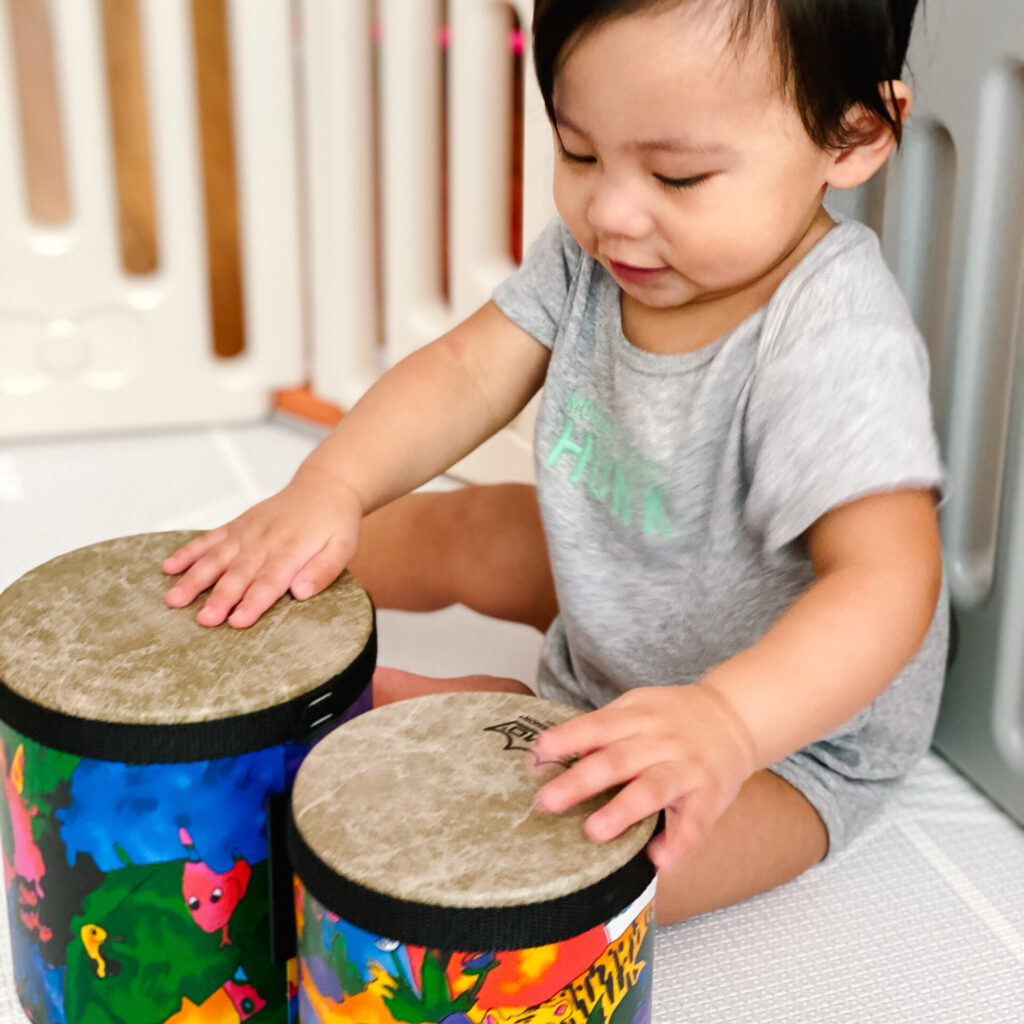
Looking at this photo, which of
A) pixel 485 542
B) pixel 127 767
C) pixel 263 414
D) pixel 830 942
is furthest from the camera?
pixel 263 414

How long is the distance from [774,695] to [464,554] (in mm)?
414

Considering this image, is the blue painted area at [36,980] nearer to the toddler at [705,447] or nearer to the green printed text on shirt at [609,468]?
the toddler at [705,447]

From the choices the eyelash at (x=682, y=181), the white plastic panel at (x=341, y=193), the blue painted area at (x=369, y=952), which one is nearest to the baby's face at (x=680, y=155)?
the eyelash at (x=682, y=181)

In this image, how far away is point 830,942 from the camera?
0.72m

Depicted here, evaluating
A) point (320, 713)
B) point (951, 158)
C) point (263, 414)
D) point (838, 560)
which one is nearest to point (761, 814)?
point (838, 560)

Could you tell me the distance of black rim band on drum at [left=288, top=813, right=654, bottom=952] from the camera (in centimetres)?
48

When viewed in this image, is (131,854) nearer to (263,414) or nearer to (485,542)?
(485,542)

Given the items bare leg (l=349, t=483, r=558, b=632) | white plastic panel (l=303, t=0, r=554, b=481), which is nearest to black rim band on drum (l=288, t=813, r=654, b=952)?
bare leg (l=349, t=483, r=558, b=632)

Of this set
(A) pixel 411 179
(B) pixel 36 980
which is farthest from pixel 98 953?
(A) pixel 411 179

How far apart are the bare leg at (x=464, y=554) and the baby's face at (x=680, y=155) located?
308mm

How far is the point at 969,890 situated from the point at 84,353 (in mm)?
981

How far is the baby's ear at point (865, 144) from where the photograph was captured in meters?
0.64

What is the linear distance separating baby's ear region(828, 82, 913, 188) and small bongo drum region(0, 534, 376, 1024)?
321 mm

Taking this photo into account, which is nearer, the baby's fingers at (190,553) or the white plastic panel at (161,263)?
the baby's fingers at (190,553)
